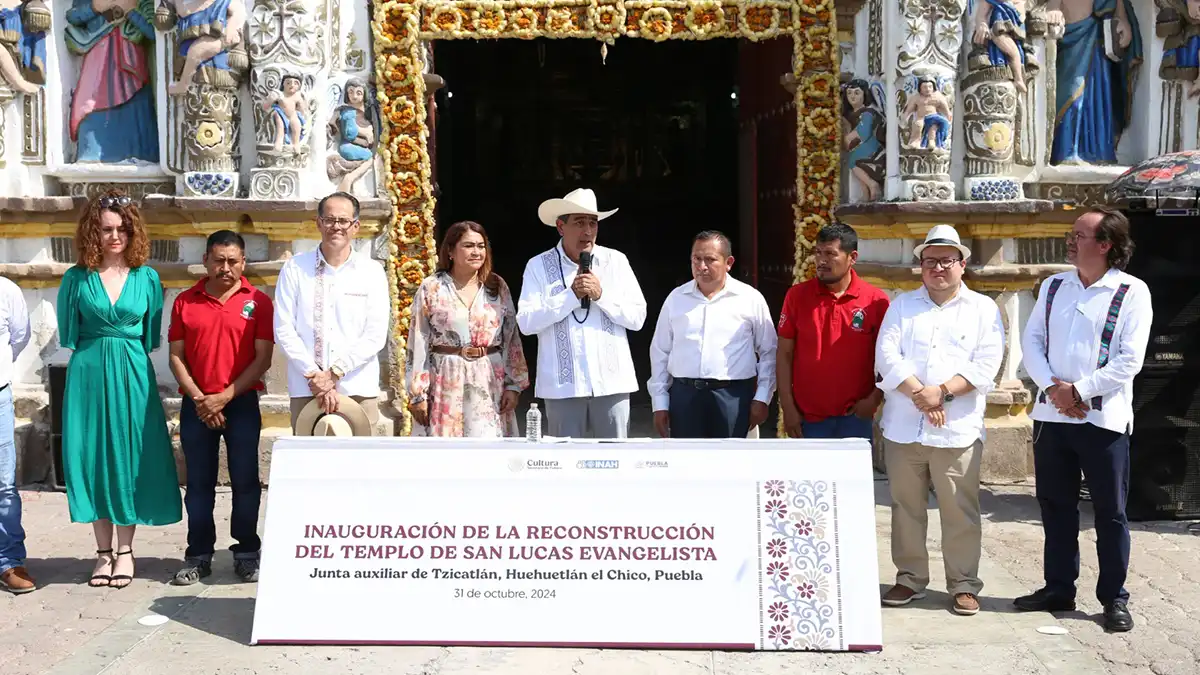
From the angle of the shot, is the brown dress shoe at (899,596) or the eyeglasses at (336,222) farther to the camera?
the eyeglasses at (336,222)

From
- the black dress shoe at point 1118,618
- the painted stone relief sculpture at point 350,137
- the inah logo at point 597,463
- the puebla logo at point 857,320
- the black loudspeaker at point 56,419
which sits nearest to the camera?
the inah logo at point 597,463

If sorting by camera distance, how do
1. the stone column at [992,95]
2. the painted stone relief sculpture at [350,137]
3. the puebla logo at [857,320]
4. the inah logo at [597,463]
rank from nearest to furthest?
the inah logo at [597,463], the puebla logo at [857,320], the stone column at [992,95], the painted stone relief sculpture at [350,137]

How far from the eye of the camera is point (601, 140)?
14602mm

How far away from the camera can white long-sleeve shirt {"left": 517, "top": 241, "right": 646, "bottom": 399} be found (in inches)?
228

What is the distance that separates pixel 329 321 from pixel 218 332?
54 centimetres

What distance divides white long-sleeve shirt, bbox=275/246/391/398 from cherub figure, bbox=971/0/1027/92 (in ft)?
14.3

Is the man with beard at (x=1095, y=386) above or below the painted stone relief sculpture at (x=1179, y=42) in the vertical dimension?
Result: below

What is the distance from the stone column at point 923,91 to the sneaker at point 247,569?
4.52 meters

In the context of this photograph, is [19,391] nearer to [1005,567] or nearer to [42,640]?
[42,640]

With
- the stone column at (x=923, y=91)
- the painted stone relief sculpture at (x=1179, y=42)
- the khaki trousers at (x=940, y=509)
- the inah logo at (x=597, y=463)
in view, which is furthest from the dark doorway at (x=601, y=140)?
the inah logo at (x=597, y=463)

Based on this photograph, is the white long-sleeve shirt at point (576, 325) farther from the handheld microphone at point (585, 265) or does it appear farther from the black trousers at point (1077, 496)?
the black trousers at point (1077, 496)

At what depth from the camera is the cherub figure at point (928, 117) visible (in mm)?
7902

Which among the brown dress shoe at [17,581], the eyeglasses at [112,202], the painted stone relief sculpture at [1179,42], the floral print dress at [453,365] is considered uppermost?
the painted stone relief sculpture at [1179,42]

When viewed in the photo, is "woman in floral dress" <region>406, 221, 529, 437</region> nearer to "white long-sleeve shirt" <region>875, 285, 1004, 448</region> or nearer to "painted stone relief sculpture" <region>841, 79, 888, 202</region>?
"white long-sleeve shirt" <region>875, 285, 1004, 448</region>
